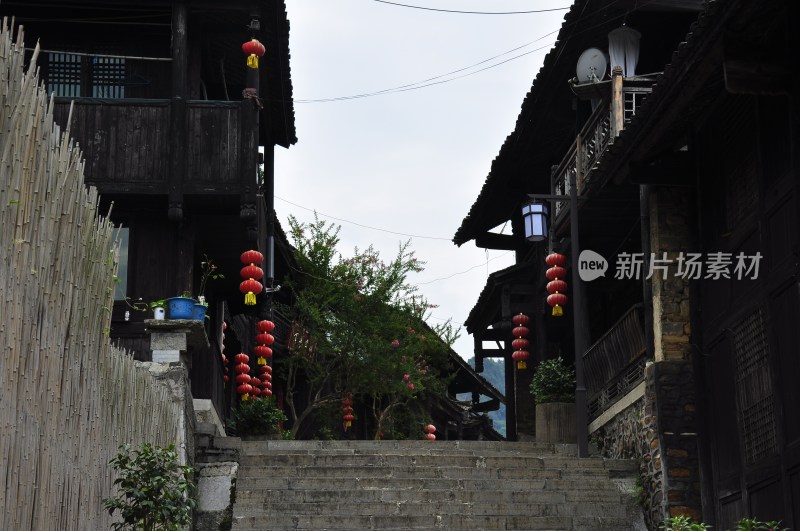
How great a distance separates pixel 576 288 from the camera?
17.5m

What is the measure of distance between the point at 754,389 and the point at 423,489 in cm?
374

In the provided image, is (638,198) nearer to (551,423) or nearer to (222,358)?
(551,423)

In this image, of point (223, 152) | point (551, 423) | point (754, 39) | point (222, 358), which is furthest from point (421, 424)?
point (754, 39)

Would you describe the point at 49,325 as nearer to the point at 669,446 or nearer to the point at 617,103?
the point at 669,446

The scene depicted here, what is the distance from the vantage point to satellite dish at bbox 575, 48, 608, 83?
17.8 metres

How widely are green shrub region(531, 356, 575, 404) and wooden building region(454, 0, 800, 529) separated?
0.35 meters

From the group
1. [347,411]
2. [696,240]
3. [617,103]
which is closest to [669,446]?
[696,240]

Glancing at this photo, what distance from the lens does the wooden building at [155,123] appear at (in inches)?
684

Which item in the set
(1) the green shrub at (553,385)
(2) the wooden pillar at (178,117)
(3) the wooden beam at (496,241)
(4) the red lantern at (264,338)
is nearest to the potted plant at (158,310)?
(2) the wooden pillar at (178,117)

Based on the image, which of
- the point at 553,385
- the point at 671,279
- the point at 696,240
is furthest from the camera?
the point at 553,385

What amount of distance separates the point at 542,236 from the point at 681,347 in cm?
486

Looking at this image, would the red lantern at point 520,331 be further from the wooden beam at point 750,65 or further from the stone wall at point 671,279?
the wooden beam at point 750,65

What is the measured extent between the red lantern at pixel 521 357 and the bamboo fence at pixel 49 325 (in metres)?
14.6

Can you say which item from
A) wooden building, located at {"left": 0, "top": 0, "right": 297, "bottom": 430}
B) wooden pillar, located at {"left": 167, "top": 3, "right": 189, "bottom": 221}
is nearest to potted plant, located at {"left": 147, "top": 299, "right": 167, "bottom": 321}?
wooden building, located at {"left": 0, "top": 0, "right": 297, "bottom": 430}
